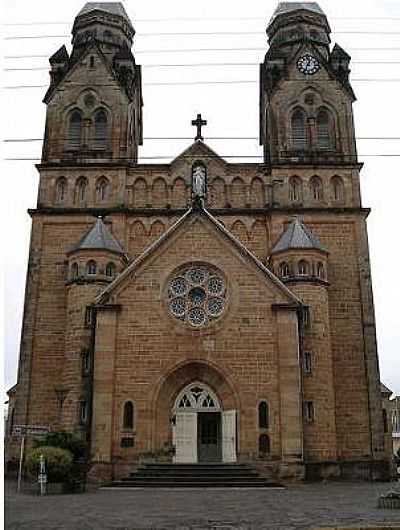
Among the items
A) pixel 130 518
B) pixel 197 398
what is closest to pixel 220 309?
pixel 197 398

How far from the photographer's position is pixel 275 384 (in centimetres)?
2656

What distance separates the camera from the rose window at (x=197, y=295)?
28.0m

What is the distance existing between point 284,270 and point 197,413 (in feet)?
28.0

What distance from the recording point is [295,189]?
34.9 m

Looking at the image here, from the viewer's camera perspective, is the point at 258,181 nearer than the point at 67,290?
No

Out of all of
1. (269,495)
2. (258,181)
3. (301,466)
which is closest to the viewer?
(269,495)

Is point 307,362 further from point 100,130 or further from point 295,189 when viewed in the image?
point 100,130

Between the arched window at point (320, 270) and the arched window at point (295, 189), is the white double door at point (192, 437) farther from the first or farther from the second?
the arched window at point (295, 189)

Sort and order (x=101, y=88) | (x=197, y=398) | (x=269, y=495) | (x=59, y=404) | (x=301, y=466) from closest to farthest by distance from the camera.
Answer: (x=269, y=495) → (x=301, y=466) → (x=197, y=398) → (x=59, y=404) → (x=101, y=88)

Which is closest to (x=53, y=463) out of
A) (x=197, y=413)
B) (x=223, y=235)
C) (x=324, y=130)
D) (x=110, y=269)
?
(x=197, y=413)

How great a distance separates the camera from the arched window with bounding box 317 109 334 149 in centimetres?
3656

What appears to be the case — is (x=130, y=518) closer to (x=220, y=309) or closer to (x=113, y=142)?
(x=220, y=309)

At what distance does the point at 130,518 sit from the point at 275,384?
13583 mm

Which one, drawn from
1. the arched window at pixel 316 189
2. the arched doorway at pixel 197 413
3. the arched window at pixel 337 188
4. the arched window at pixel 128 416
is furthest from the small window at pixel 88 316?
the arched window at pixel 337 188
